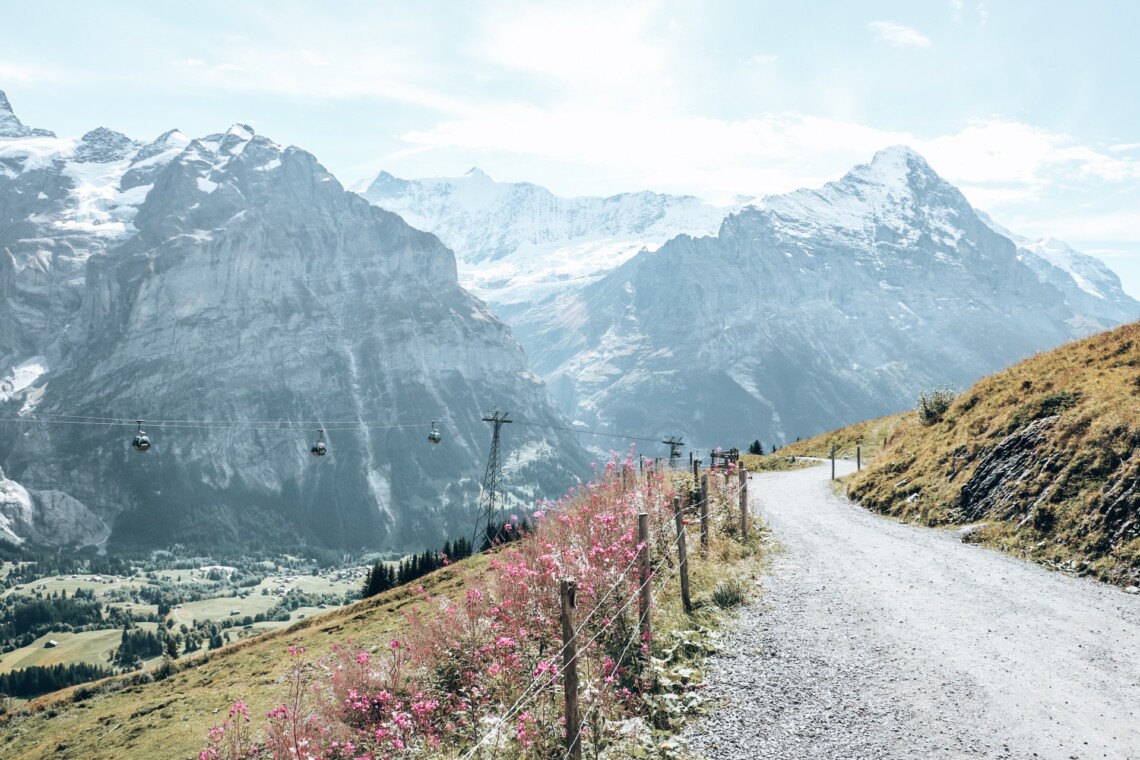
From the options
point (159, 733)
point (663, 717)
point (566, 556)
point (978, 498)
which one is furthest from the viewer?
point (978, 498)

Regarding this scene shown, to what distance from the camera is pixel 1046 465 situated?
2205 cm

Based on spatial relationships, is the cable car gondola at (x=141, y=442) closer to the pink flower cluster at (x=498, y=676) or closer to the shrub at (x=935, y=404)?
the pink flower cluster at (x=498, y=676)

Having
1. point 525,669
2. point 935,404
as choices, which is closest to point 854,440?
point 935,404

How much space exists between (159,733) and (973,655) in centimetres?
2511

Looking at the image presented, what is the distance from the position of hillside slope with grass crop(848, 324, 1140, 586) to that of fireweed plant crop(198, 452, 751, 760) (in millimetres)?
11015

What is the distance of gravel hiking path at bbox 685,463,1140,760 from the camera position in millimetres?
10078

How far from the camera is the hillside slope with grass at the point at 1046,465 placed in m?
18.6

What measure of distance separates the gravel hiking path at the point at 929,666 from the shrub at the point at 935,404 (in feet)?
64.8

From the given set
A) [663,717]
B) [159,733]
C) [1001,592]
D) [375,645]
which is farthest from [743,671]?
[159,733]

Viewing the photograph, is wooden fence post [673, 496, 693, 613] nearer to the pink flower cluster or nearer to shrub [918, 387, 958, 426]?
the pink flower cluster

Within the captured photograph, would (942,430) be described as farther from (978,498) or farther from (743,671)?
(743,671)

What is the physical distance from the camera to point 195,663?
38.2 metres

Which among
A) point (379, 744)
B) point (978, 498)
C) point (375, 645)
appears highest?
point (978, 498)

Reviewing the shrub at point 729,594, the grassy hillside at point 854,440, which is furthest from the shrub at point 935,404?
the shrub at point 729,594
